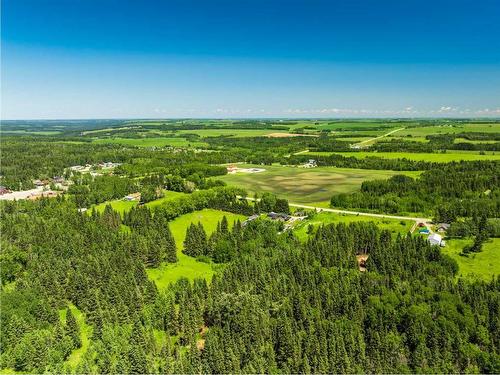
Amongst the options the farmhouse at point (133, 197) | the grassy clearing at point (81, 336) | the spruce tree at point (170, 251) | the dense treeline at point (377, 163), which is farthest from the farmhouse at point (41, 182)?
the dense treeline at point (377, 163)

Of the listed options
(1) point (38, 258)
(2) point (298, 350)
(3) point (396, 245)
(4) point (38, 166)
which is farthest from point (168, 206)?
(4) point (38, 166)

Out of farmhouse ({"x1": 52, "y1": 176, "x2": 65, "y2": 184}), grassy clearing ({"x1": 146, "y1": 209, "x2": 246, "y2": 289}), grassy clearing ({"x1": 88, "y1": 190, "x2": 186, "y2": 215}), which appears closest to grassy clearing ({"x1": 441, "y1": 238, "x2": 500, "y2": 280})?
grassy clearing ({"x1": 146, "y1": 209, "x2": 246, "y2": 289})

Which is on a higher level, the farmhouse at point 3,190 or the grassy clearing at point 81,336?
the farmhouse at point 3,190

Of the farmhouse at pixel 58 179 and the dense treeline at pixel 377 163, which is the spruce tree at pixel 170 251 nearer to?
the farmhouse at pixel 58 179

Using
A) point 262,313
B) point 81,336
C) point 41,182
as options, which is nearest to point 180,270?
point 81,336

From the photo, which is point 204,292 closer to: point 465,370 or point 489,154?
point 465,370

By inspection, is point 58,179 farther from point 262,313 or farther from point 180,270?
point 262,313
